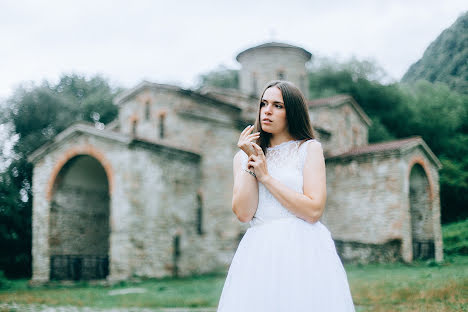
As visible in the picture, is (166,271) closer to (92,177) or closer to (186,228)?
(186,228)

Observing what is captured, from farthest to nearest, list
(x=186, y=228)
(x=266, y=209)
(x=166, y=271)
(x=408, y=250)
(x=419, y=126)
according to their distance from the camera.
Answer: (x=186, y=228) → (x=166, y=271) → (x=408, y=250) → (x=419, y=126) → (x=266, y=209)

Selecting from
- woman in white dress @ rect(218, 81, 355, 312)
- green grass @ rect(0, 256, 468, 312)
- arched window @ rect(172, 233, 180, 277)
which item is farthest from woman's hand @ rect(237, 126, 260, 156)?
arched window @ rect(172, 233, 180, 277)

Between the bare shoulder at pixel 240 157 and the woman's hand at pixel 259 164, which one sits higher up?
the bare shoulder at pixel 240 157

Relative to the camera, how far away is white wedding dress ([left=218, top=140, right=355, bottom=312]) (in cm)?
222

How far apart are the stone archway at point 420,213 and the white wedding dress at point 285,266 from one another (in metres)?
9.18

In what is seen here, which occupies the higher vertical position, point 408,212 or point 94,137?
point 94,137

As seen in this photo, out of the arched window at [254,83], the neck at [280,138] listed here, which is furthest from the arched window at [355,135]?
the neck at [280,138]

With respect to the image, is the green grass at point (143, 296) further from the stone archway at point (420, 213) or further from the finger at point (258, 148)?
the finger at point (258, 148)

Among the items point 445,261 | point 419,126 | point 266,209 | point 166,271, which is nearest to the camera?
point 266,209

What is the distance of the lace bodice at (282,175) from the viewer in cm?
239

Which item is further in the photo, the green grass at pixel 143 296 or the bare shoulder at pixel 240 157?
the green grass at pixel 143 296

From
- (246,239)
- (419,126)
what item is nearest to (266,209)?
(246,239)

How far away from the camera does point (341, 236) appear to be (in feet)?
53.8

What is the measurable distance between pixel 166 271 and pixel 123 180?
306 centimetres
